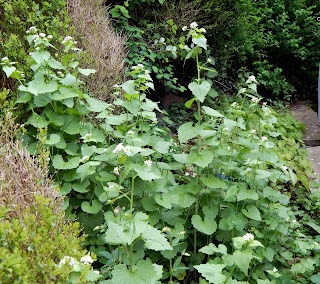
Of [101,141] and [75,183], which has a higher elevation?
[101,141]

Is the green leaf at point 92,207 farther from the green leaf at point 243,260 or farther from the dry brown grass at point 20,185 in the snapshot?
the green leaf at point 243,260

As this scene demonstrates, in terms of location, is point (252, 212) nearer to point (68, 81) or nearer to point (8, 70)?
point (68, 81)

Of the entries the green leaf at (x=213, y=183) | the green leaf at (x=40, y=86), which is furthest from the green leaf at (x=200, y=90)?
the green leaf at (x=40, y=86)

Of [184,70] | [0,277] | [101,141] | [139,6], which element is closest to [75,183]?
[101,141]

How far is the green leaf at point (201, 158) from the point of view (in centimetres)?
230

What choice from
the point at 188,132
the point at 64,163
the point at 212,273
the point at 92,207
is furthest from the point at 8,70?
the point at 212,273

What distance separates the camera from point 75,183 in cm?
248

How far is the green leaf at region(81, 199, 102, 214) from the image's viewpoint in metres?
2.40

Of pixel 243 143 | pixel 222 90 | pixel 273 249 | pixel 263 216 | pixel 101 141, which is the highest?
pixel 243 143

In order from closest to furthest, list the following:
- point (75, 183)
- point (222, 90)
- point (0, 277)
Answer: point (0, 277), point (75, 183), point (222, 90)

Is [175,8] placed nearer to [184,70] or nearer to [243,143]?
[184,70]

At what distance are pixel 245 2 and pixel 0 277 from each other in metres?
5.40

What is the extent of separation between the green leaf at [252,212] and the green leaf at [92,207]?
0.98 meters

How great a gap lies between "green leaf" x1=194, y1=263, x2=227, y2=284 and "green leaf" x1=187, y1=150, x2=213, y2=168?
64 cm
